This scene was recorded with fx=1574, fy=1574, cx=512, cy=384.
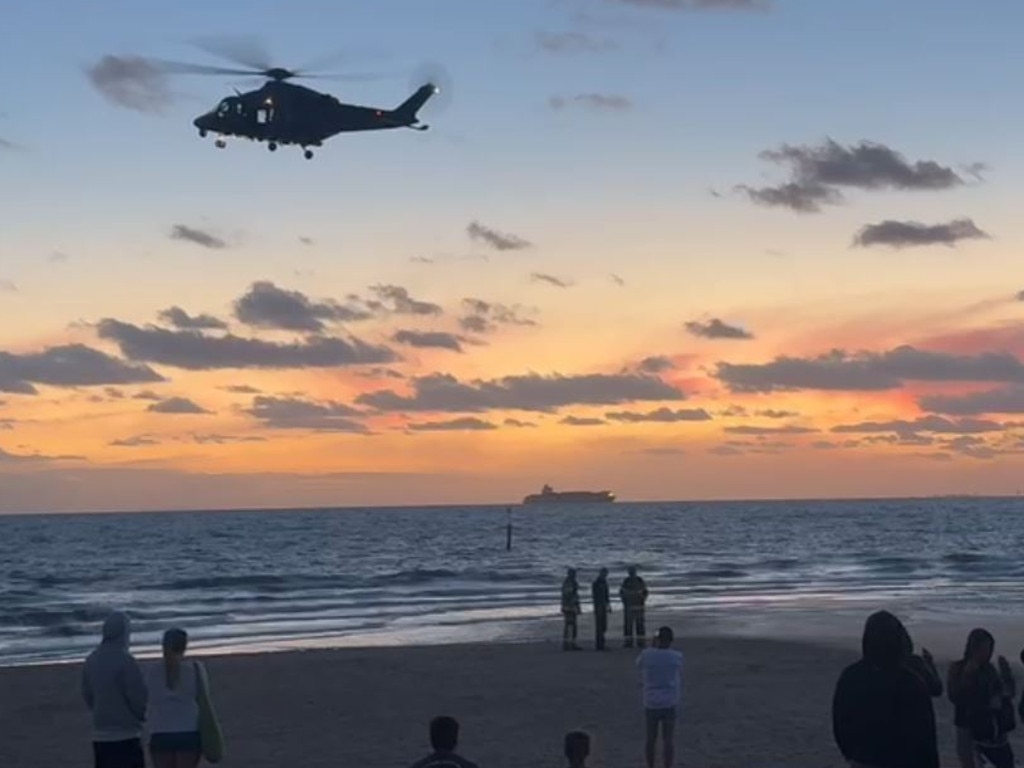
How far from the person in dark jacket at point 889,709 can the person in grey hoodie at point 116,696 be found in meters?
4.69

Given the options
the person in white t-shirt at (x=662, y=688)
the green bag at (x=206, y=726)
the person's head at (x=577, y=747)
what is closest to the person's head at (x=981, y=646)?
the person's head at (x=577, y=747)

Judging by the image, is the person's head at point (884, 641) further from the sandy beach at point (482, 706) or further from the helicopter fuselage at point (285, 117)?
the helicopter fuselage at point (285, 117)

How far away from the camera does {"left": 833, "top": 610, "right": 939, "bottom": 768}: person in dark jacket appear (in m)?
7.10

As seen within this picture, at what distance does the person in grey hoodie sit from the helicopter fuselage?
1057 inches

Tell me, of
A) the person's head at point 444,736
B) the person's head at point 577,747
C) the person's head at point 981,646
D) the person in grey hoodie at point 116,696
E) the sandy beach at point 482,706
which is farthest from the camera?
the sandy beach at point 482,706

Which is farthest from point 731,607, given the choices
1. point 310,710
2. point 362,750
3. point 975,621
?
point 362,750

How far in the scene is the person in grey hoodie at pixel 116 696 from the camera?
32.1 ft

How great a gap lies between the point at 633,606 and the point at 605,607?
559mm

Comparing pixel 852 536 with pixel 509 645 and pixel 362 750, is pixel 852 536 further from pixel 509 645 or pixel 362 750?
pixel 362 750

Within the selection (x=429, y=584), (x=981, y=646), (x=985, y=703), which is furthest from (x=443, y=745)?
(x=429, y=584)

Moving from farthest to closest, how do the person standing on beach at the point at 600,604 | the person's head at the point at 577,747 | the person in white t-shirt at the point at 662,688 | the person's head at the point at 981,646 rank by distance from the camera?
the person standing on beach at the point at 600,604 < the person in white t-shirt at the point at 662,688 < the person's head at the point at 981,646 < the person's head at the point at 577,747

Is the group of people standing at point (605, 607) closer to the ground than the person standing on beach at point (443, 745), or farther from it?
closer to the ground

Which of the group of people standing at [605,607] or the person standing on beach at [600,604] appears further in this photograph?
the person standing on beach at [600,604]

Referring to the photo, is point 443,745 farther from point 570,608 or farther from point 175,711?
point 570,608
